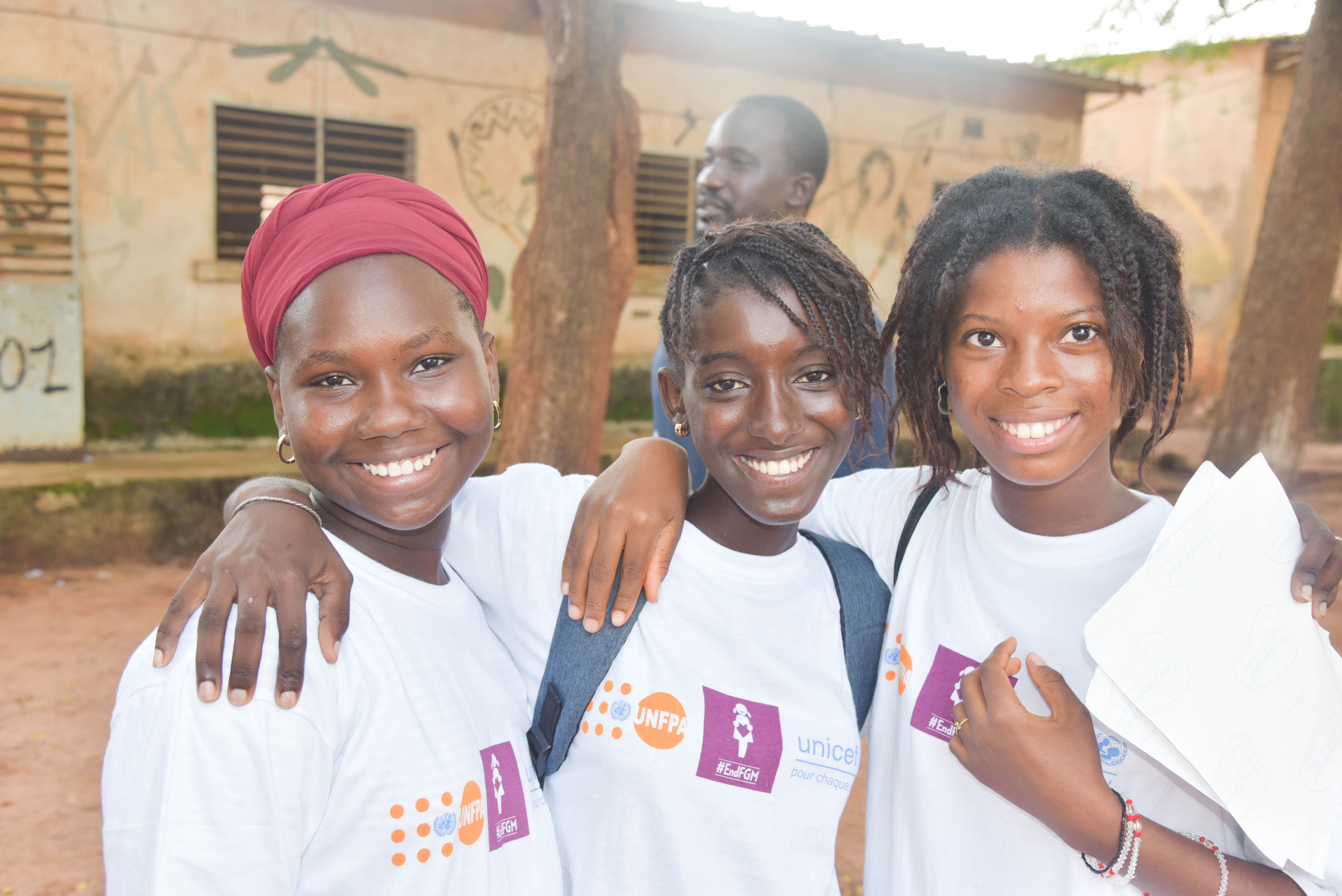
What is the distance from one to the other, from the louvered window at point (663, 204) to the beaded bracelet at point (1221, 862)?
7141 mm

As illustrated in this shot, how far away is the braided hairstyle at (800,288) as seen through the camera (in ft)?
4.71

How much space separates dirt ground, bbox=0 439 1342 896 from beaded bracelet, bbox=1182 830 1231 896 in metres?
1.09

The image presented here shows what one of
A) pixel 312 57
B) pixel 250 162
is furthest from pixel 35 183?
pixel 312 57

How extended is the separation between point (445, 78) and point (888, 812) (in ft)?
22.2

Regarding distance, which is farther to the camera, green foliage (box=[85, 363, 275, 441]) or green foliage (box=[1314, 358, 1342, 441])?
green foliage (box=[1314, 358, 1342, 441])

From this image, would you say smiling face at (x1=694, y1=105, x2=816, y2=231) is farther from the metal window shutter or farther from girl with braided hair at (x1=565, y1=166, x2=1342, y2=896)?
the metal window shutter

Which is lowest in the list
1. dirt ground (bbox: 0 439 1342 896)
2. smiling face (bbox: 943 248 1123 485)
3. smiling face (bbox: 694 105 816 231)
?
dirt ground (bbox: 0 439 1342 896)

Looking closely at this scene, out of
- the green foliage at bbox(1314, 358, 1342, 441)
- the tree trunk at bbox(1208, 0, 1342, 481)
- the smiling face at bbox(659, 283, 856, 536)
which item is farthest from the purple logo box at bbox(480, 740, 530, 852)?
the green foliage at bbox(1314, 358, 1342, 441)

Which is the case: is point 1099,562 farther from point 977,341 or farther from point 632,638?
point 632,638

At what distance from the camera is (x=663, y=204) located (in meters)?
8.23

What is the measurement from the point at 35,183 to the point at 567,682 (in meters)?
6.19

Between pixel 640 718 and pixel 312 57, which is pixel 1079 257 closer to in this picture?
pixel 640 718

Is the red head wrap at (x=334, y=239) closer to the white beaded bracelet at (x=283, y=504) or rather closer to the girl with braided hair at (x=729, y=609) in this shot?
the white beaded bracelet at (x=283, y=504)

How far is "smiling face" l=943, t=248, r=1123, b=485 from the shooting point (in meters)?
1.33
